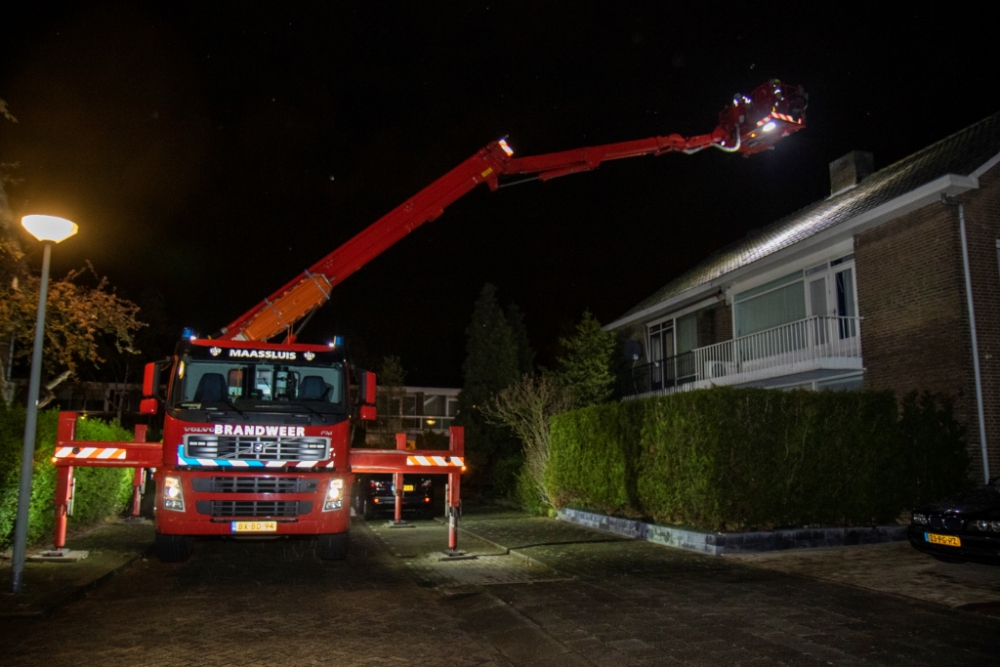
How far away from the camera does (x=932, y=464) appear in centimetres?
1319

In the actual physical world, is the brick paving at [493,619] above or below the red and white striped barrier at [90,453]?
below

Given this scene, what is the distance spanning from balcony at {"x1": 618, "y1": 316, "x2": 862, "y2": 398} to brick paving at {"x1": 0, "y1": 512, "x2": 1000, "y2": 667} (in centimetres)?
760

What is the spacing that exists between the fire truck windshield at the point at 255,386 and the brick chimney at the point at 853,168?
664 inches

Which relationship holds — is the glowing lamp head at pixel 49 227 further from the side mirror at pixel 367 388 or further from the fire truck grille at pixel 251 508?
the side mirror at pixel 367 388

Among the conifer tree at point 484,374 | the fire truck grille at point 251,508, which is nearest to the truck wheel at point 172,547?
the fire truck grille at point 251,508

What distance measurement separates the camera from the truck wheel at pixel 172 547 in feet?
32.8

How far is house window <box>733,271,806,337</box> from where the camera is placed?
61.7 ft

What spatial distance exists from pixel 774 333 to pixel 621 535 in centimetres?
765

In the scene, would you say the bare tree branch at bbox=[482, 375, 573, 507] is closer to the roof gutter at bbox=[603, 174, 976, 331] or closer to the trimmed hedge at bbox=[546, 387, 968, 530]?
the roof gutter at bbox=[603, 174, 976, 331]

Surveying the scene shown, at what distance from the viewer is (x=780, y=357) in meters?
17.8

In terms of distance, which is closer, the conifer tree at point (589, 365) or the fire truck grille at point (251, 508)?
the fire truck grille at point (251, 508)

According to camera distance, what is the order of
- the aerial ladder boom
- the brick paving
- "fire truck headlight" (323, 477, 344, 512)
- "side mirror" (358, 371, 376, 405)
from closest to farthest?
the brick paving → "fire truck headlight" (323, 477, 344, 512) → "side mirror" (358, 371, 376, 405) → the aerial ladder boom

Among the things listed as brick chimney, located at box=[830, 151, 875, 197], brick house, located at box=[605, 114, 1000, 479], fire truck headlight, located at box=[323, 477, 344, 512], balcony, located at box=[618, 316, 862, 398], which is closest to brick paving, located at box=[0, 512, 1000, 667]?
fire truck headlight, located at box=[323, 477, 344, 512]

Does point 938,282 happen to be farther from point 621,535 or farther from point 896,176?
point 621,535
